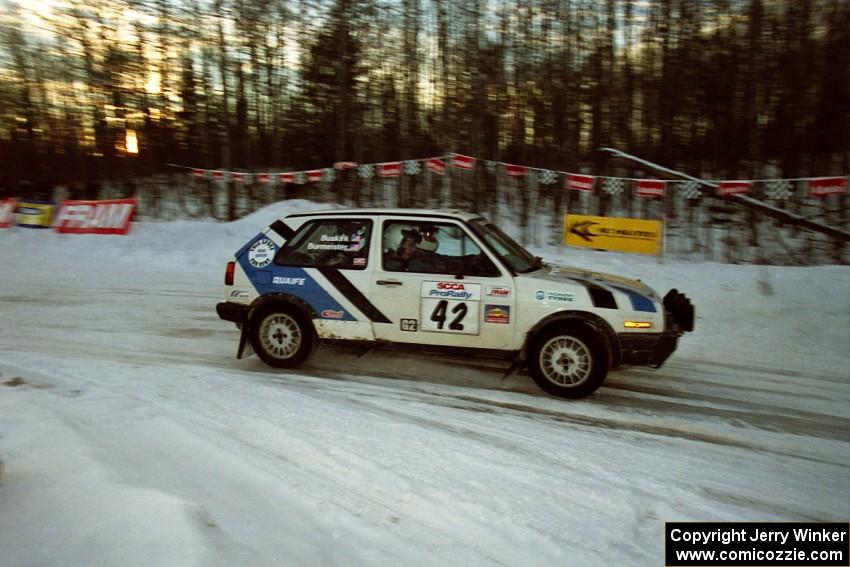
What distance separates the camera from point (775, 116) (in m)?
18.9

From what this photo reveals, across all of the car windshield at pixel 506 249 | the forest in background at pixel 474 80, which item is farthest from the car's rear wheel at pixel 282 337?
the forest in background at pixel 474 80

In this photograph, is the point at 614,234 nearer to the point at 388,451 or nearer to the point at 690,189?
the point at 690,189

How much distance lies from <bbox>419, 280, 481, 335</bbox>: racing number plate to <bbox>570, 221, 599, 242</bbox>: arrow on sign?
881 centimetres

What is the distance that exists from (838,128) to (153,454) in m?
19.6

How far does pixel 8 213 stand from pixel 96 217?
143 inches

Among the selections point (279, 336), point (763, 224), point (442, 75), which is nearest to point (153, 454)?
point (279, 336)

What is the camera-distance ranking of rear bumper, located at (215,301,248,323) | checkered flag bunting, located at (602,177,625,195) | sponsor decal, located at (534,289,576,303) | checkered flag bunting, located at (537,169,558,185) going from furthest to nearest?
checkered flag bunting, located at (537,169,558,185), checkered flag bunting, located at (602,177,625,195), rear bumper, located at (215,301,248,323), sponsor decal, located at (534,289,576,303)

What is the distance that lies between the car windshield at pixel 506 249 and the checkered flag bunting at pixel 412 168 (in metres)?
10.9

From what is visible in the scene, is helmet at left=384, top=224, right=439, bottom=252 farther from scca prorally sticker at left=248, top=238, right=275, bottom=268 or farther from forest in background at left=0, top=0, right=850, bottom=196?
forest in background at left=0, top=0, right=850, bottom=196

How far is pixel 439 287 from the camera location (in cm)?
596

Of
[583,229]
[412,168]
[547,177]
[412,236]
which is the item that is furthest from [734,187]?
[412,236]

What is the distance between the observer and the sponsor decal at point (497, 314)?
5.80 meters

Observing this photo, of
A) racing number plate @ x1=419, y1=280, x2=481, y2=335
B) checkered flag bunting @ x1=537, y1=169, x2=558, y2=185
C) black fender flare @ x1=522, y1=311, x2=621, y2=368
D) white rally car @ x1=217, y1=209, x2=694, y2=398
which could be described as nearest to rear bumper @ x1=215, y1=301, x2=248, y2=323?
white rally car @ x1=217, y1=209, x2=694, y2=398

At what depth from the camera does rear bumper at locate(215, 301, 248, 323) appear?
6.63 m
